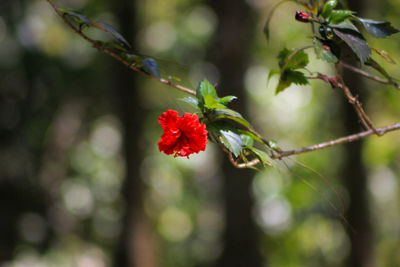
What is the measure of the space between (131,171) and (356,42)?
197 inches

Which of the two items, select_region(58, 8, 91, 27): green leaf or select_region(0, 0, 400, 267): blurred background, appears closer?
select_region(58, 8, 91, 27): green leaf

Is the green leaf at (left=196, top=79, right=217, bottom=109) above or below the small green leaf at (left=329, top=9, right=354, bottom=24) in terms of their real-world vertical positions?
below

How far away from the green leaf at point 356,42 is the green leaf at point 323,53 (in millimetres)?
49

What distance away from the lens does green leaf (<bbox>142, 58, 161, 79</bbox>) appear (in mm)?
1257

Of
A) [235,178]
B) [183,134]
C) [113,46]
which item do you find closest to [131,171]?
[235,178]

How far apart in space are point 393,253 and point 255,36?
457 centimetres

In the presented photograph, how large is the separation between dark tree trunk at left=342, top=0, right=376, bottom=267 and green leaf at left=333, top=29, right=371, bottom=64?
3.17 metres

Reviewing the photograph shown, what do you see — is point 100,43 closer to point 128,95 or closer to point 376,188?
point 128,95

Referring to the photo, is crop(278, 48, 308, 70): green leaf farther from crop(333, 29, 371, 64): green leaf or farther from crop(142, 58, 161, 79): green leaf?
crop(142, 58, 161, 79): green leaf

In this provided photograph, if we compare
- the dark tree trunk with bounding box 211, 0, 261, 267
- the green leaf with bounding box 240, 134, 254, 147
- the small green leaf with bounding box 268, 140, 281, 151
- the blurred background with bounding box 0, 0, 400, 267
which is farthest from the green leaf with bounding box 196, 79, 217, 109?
the dark tree trunk with bounding box 211, 0, 261, 267

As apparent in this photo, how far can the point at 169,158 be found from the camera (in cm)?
1088

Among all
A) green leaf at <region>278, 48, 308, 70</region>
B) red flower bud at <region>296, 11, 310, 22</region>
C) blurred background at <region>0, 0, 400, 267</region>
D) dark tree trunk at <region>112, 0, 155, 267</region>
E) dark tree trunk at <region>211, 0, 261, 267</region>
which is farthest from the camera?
dark tree trunk at <region>112, 0, 155, 267</region>

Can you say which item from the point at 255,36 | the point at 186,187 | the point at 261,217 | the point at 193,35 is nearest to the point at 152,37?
the point at 193,35

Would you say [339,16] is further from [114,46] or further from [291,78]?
[114,46]
